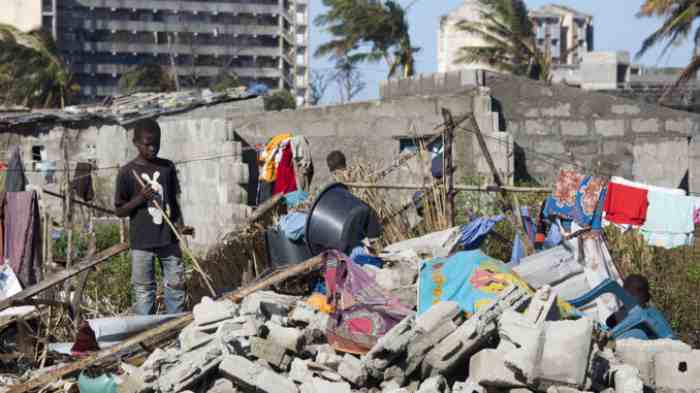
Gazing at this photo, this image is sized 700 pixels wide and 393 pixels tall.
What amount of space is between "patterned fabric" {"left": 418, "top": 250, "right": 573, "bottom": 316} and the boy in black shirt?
1.74 metres

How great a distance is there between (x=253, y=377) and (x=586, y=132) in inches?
298

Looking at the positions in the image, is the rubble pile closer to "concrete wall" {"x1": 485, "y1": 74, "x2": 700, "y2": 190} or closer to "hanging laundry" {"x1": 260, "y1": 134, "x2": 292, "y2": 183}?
"hanging laundry" {"x1": 260, "y1": 134, "x2": 292, "y2": 183}

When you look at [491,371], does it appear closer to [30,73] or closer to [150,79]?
[30,73]

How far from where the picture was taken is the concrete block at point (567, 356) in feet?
18.7

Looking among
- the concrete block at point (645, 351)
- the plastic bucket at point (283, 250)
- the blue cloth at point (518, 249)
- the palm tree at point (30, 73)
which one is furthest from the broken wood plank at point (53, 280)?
the palm tree at point (30, 73)

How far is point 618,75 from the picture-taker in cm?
5862

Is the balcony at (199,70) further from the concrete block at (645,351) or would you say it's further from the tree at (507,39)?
the concrete block at (645,351)

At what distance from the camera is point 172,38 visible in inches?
3369

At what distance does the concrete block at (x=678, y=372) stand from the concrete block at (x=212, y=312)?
2.50 m

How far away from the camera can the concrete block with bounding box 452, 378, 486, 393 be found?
18.9 ft

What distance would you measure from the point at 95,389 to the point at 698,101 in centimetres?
2581

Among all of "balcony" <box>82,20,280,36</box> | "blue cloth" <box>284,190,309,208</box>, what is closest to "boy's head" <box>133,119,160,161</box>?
"blue cloth" <box>284,190,309,208</box>

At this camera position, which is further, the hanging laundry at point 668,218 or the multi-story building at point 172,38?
the multi-story building at point 172,38

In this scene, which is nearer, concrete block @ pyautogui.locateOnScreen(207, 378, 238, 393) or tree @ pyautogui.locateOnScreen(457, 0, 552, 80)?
concrete block @ pyautogui.locateOnScreen(207, 378, 238, 393)
